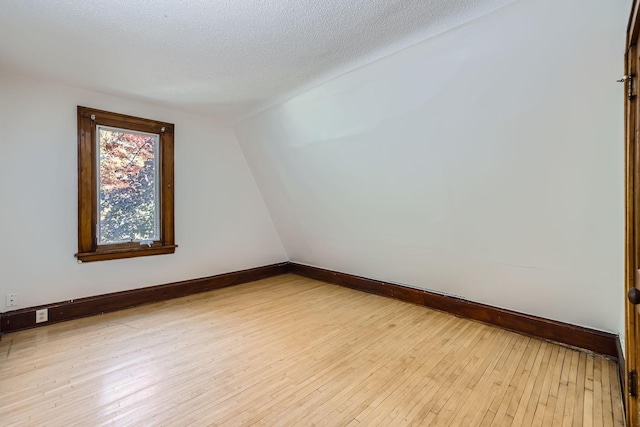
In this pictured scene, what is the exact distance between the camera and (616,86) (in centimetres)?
154

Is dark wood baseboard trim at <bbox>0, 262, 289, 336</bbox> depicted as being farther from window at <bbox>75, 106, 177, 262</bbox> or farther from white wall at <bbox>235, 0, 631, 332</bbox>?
white wall at <bbox>235, 0, 631, 332</bbox>

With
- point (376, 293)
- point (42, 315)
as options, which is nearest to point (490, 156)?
point (376, 293)

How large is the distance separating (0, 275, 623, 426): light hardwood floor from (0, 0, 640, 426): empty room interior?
0.02m

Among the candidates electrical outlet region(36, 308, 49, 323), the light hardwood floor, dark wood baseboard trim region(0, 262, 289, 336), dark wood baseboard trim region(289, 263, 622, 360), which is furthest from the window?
dark wood baseboard trim region(289, 263, 622, 360)

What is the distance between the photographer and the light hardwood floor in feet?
5.33

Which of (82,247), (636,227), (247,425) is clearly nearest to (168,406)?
(247,425)

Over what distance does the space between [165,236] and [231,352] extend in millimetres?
1831

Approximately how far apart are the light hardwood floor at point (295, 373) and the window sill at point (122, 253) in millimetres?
605

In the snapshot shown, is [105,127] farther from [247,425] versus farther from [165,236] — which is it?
[247,425]

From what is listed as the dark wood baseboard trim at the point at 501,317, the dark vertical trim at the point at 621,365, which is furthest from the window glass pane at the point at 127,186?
the dark vertical trim at the point at 621,365

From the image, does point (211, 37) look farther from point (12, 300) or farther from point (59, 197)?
point (12, 300)

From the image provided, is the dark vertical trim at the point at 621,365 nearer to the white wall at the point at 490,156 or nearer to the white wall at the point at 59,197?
the white wall at the point at 490,156

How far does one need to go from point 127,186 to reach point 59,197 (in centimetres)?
59

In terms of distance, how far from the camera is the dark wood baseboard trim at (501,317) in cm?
231
